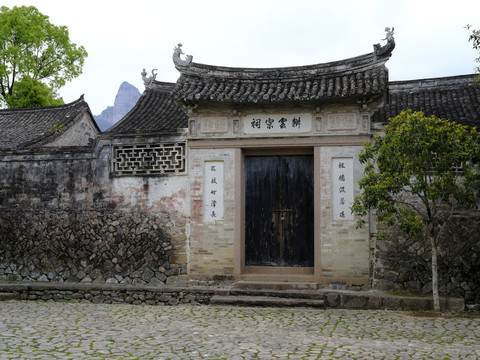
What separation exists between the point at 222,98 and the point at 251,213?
257 centimetres

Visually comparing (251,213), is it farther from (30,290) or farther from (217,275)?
(30,290)

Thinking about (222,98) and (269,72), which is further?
(269,72)

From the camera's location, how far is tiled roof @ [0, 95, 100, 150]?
16.3 meters

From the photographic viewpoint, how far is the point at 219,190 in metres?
10.5

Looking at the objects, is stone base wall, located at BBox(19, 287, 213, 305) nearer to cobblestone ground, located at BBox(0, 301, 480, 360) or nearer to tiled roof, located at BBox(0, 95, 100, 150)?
cobblestone ground, located at BBox(0, 301, 480, 360)

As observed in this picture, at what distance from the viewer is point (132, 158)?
36.2ft

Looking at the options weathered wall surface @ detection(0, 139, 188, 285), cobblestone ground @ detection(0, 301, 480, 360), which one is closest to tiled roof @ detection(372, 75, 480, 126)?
weathered wall surface @ detection(0, 139, 188, 285)

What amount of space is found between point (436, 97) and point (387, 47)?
5444 mm

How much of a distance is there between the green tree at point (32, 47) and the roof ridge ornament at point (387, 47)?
1780cm

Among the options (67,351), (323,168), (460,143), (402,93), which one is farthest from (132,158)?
(402,93)

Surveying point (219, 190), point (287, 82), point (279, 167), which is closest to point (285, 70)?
point (287, 82)

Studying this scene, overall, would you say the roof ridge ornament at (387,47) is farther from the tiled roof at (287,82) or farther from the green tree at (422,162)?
the green tree at (422,162)

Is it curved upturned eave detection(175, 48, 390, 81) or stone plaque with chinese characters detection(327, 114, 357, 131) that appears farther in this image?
curved upturned eave detection(175, 48, 390, 81)

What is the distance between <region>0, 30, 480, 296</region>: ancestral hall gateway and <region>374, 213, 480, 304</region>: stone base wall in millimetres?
212
